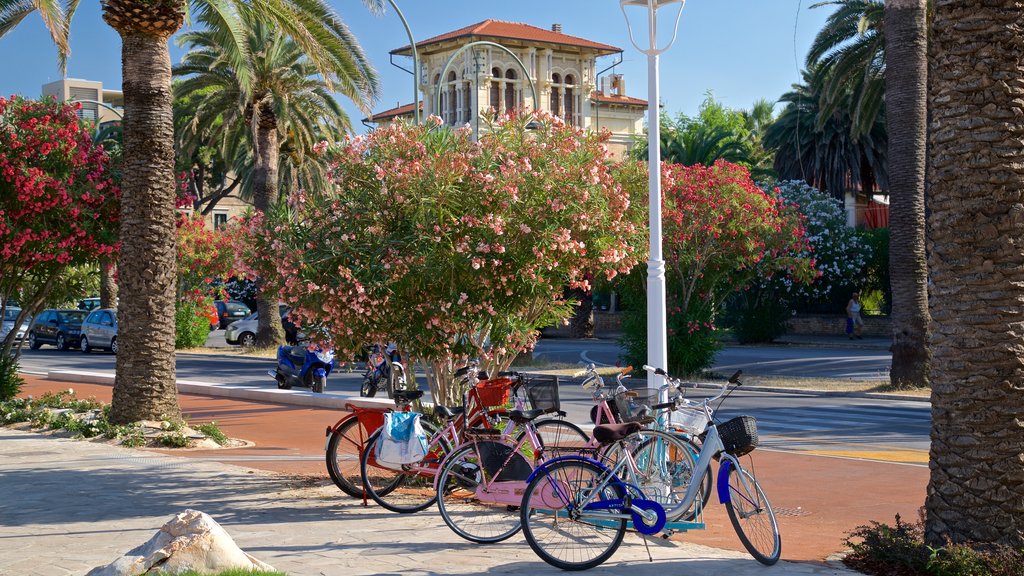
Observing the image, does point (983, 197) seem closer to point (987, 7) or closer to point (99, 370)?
point (987, 7)

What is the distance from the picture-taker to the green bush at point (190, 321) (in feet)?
124

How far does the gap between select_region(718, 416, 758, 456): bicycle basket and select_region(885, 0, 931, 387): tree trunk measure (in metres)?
15.6

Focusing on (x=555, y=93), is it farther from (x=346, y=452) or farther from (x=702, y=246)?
(x=346, y=452)

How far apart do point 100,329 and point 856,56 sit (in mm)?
25601

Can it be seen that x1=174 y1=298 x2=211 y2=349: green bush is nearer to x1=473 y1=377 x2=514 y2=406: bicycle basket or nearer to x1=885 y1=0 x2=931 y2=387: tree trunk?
x1=885 y1=0 x2=931 y2=387: tree trunk

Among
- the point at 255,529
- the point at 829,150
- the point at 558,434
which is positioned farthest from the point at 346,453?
the point at 829,150

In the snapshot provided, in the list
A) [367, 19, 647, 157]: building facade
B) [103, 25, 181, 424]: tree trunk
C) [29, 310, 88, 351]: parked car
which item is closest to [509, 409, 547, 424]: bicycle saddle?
[103, 25, 181, 424]: tree trunk

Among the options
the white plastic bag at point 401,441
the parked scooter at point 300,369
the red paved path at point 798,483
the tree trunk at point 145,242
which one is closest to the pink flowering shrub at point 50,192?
the tree trunk at point 145,242

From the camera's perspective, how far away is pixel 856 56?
96.3 ft

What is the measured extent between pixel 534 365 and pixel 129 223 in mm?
17262

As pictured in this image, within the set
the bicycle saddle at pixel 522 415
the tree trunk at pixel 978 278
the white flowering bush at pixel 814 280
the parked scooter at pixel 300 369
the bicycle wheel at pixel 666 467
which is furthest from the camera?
the white flowering bush at pixel 814 280

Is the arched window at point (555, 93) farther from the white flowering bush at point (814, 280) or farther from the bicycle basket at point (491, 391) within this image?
the bicycle basket at point (491, 391)

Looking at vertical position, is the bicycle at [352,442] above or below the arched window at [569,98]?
below

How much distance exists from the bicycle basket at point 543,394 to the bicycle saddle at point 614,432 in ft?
4.07
